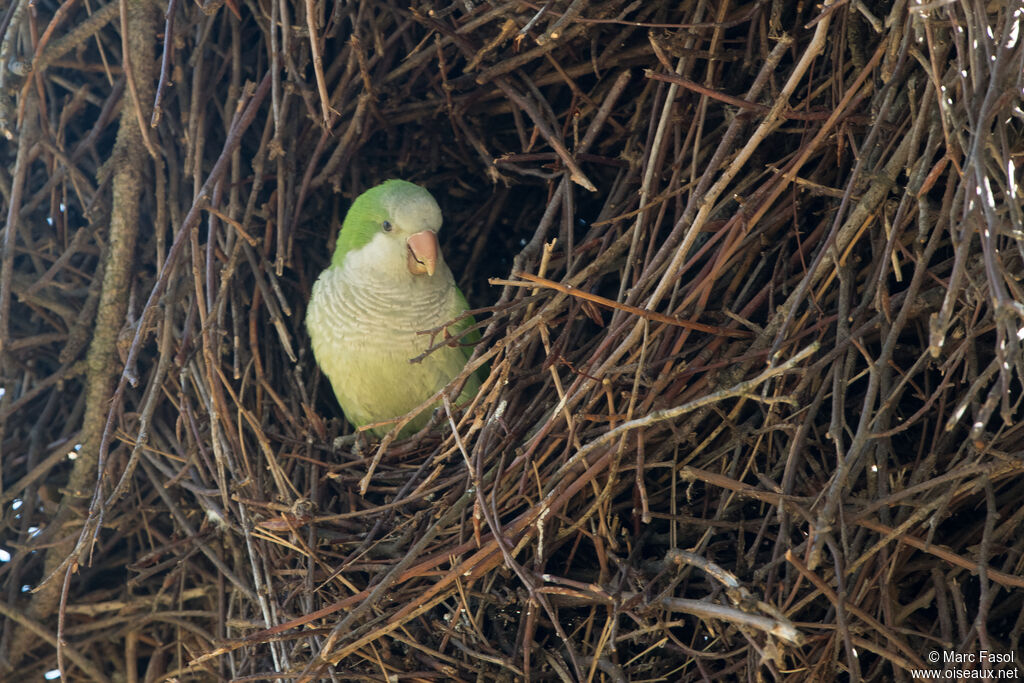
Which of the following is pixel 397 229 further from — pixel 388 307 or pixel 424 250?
pixel 388 307

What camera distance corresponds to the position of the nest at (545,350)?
190 cm

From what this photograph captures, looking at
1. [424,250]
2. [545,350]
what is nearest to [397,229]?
[424,250]

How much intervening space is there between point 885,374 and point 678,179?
0.72m

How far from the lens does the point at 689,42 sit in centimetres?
233

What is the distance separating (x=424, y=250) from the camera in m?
2.82

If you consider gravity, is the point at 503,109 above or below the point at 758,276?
above

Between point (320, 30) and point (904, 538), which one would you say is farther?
point (320, 30)

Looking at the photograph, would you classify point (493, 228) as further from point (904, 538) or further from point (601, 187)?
point (904, 538)

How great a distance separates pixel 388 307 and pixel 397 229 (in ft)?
0.82

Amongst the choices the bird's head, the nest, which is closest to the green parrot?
the bird's head

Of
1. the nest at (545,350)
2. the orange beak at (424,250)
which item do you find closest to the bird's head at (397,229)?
the orange beak at (424,250)

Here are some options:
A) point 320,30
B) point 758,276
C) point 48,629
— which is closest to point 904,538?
point 758,276

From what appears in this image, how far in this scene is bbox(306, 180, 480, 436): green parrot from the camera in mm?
2832

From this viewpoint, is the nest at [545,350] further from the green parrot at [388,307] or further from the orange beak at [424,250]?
the orange beak at [424,250]
